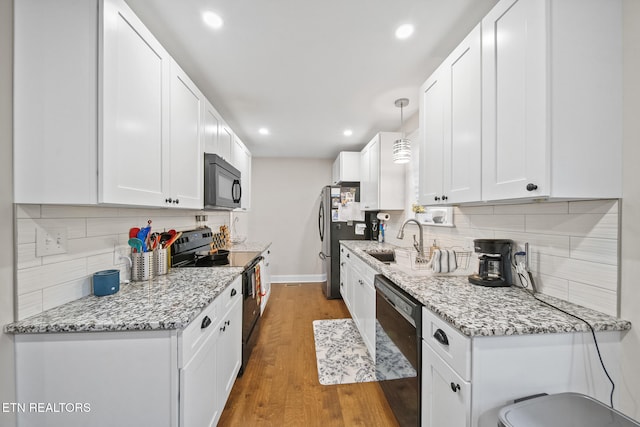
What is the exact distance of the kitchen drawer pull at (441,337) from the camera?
40.3 inches

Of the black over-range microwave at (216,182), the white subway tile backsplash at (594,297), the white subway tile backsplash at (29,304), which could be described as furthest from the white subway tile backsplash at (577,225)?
the white subway tile backsplash at (29,304)

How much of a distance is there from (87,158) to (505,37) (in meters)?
1.88

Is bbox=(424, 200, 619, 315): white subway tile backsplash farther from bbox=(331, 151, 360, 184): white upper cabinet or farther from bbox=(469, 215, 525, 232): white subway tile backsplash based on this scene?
bbox=(331, 151, 360, 184): white upper cabinet

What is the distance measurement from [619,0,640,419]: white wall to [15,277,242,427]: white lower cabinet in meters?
1.75

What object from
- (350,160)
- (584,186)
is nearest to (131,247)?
(584,186)

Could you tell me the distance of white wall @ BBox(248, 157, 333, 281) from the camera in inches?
187

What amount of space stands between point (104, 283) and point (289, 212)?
3.58 metres

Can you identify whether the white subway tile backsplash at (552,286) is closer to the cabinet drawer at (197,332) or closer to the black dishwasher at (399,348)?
the black dishwasher at (399,348)

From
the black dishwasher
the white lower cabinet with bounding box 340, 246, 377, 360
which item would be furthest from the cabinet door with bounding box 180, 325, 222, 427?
the white lower cabinet with bounding box 340, 246, 377, 360

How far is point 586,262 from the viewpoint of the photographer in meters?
1.10

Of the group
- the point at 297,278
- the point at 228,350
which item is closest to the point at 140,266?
the point at 228,350

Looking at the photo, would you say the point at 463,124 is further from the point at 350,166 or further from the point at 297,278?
the point at 297,278

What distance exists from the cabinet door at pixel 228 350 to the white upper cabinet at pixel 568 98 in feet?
5.61

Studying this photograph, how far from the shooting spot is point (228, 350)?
1.61m
